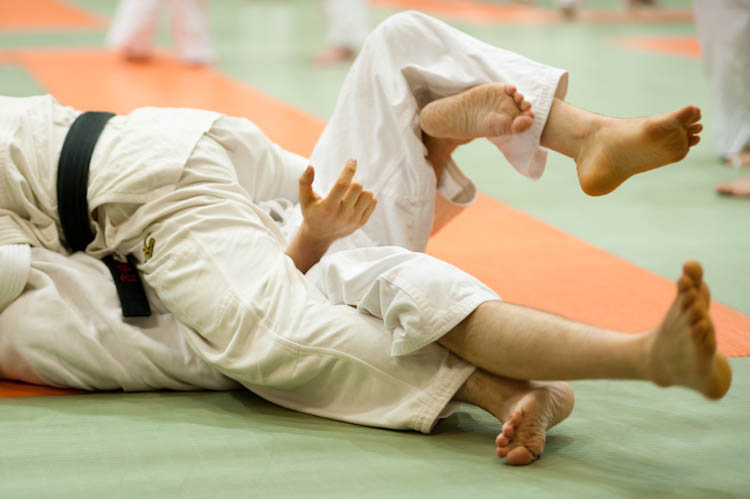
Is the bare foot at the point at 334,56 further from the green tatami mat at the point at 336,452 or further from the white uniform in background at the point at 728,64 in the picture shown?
the green tatami mat at the point at 336,452

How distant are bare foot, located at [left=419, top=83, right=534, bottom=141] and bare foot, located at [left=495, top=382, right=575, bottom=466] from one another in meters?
0.59

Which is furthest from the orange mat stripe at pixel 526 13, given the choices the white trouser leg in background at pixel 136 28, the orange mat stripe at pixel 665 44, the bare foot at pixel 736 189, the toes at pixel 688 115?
the toes at pixel 688 115

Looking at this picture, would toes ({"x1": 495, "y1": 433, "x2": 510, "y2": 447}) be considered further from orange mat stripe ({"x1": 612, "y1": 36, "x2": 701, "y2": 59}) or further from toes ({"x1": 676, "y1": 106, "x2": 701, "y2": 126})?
orange mat stripe ({"x1": 612, "y1": 36, "x2": 701, "y2": 59})

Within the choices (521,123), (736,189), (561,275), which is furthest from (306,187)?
(736,189)

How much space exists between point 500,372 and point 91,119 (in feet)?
3.58

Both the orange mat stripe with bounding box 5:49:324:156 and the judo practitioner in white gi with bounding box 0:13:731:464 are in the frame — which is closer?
the judo practitioner in white gi with bounding box 0:13:731:464

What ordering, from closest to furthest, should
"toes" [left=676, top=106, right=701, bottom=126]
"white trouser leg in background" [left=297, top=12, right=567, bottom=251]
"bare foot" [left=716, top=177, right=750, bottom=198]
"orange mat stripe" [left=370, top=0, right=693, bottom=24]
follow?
"toes" [left=676, top=106, right=701, bottom=126] → "white trouser leg in background" [left=297, top=12, right=567, bottom=251] → "bare foot" [left=716, top=177, right=750, bottom=198] → "orange mat stripe" [left=370, top=0, right=693, bottom=24]

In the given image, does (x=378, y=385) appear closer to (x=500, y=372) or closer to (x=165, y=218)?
(x=500, y=372)

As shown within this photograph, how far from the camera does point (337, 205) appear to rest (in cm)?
189

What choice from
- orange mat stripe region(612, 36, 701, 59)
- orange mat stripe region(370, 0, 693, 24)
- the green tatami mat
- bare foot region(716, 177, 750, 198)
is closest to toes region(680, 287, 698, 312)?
the green tatami mat

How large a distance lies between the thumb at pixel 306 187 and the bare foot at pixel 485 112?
344mm

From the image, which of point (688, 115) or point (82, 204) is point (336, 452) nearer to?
point (82, 204)

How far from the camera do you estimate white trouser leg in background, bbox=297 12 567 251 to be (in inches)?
81.8

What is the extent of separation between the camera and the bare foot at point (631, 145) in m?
1.80
